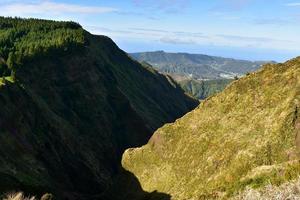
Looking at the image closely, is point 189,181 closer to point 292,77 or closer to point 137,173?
point 137,173

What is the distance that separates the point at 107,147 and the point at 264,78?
196ft

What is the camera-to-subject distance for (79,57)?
6836 inches

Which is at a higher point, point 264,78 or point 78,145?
point 264,78

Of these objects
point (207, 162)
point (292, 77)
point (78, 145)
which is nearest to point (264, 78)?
point (292, 77)

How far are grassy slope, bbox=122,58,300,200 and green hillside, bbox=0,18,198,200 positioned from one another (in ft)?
29.1

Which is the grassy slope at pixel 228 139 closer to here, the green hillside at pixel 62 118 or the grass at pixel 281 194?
the green hillside at pixel 62 118

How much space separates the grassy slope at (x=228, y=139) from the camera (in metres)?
86.6

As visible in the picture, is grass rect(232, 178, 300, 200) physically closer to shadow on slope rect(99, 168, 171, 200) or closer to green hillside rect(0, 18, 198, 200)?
green hillside rect(0, 18, 198, 200)

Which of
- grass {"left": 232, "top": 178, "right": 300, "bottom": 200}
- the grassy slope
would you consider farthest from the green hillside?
grass {"left": 232, "top": 178, "right": 300, "bottom": 200}

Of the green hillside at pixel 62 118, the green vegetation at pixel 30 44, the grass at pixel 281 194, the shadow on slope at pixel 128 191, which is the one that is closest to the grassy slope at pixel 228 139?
the shadow on slope at pixel 128 191

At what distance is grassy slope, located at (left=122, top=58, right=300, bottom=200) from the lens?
86.6m

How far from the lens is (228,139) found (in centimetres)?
9688

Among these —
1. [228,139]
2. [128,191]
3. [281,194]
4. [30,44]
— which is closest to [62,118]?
[30,44]

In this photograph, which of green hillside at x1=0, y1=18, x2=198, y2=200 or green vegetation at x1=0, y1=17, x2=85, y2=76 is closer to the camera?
green hillside at x1=0, y1=18, x2=198, y2=200
